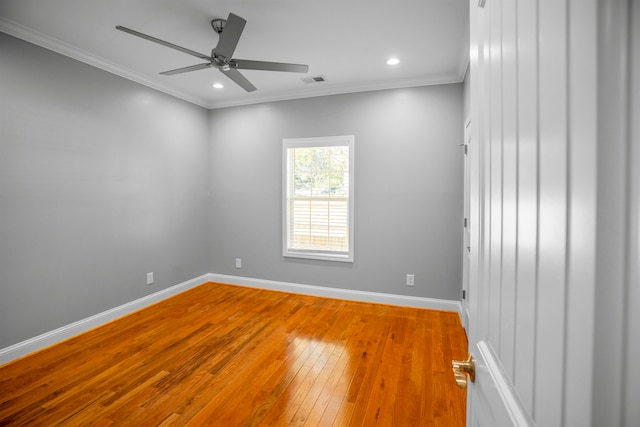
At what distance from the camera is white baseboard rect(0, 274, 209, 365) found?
259 cm

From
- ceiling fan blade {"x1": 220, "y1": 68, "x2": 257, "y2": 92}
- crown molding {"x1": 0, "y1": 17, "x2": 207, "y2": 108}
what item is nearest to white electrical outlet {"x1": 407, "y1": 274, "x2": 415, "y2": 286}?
ceiling fan blade {"x1": 220, "y1": 68, "x2": 257, "y2": 92}

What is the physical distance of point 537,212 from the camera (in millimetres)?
470

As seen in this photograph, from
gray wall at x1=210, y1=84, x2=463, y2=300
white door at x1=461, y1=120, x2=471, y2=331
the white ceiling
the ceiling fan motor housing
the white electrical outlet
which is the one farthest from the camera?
the white electrical outlet

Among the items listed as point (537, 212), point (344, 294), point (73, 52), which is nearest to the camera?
point (537, 212)

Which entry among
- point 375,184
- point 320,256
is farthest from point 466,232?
point 320,256

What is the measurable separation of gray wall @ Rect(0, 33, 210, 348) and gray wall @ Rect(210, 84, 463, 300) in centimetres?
84

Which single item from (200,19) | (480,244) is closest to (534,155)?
(480,244)

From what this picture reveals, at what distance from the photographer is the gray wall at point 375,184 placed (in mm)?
3625

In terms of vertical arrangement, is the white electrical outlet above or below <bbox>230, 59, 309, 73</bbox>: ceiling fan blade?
below

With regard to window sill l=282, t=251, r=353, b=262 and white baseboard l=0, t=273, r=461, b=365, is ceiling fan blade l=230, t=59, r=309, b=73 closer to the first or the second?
window sill l=282, t=251, r=353, b=262

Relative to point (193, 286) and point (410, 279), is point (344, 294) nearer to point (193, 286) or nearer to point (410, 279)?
point (410, 279)

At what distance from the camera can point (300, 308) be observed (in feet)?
12.3

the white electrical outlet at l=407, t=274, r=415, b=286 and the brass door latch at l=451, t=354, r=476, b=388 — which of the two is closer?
the brass door latch at l=451, t=354, r=476, b=388

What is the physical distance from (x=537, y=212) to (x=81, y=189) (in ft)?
12.5
